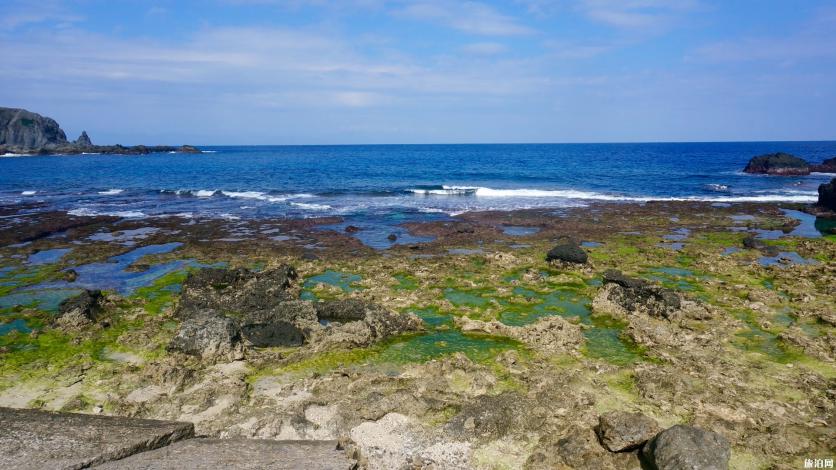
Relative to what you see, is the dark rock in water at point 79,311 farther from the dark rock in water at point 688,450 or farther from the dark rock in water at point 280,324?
the dark rock in water at point 688,450

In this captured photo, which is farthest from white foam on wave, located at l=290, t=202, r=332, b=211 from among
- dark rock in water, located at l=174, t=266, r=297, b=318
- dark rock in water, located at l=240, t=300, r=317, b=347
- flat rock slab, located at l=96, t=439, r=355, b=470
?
→ flat rock slab, located at l=96, t=439, r=355, b=470

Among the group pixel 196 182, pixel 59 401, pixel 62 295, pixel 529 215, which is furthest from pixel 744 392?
pixel 196 182

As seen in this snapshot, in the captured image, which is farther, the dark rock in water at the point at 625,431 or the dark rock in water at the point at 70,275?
the dark rock in water at the point at 70,275

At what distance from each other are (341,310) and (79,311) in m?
7.46

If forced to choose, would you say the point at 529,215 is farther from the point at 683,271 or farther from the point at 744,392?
the point at 744,392

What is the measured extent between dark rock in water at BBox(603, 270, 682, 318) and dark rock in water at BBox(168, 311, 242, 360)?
1077cm

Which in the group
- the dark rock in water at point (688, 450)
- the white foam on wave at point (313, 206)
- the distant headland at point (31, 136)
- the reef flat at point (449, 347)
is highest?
the distant headland at point (31, 136)

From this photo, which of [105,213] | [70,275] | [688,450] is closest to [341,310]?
[688,450]

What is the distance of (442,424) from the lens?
8.66 meters

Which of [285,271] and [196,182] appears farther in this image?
[196,182]

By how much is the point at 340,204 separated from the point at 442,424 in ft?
118

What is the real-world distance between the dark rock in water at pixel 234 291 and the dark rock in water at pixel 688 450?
440 inches

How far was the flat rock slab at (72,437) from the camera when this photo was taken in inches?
244

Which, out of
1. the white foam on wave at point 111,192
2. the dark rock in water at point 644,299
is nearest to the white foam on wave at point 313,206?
the white foam on wave at point 111,192
